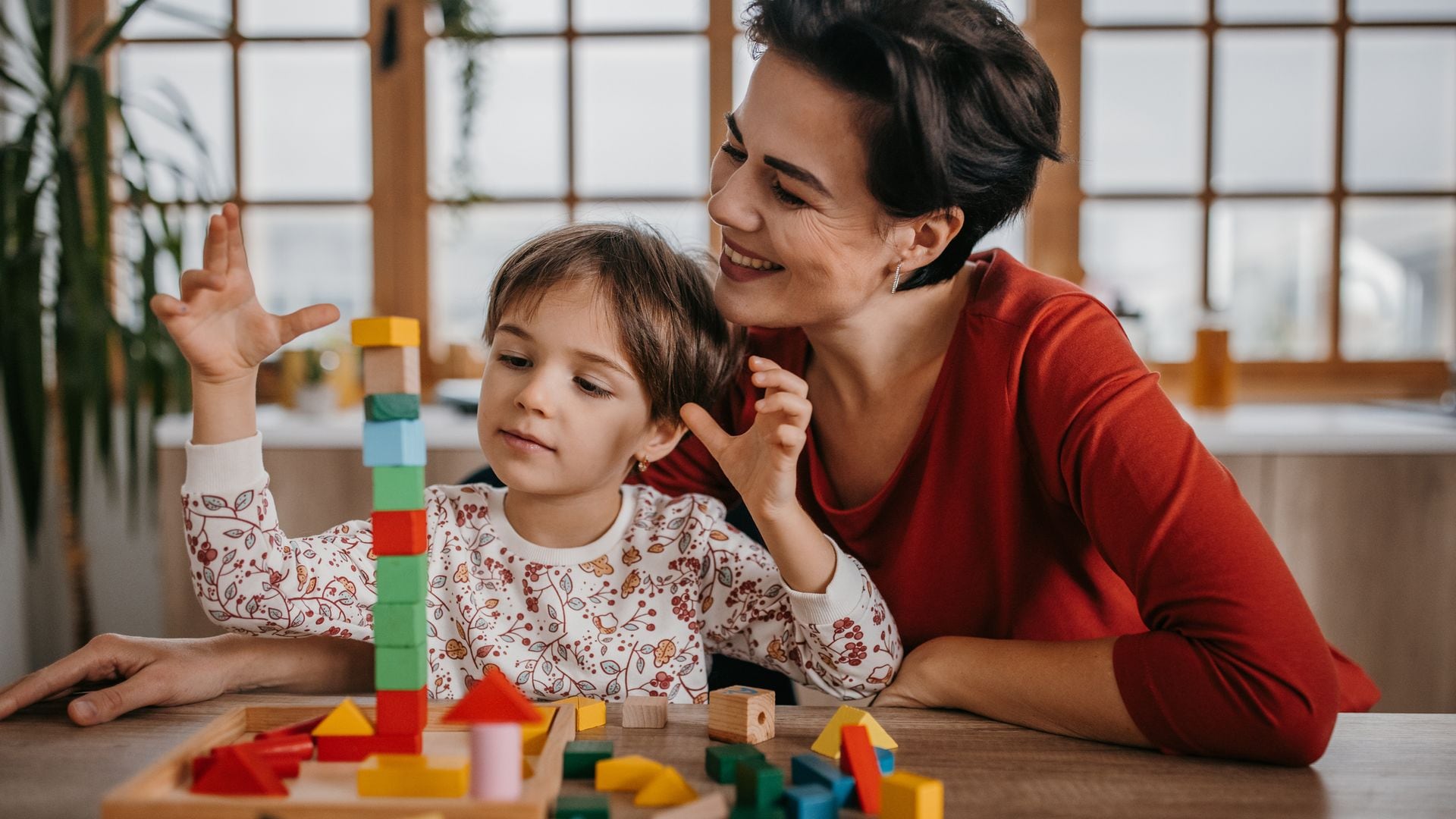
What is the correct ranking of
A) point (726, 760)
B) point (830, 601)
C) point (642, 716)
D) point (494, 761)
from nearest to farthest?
point (494, 761), point (726, 760), point (642, 716), point (830, 601)

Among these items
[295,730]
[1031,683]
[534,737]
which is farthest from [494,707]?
[1031,683]

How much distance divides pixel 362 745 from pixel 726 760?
0.89 feet

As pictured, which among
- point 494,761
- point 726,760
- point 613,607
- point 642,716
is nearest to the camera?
point 494,761

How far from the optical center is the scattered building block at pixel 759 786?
0.75m

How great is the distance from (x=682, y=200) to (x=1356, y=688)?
83.5 inches

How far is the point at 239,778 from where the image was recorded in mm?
723

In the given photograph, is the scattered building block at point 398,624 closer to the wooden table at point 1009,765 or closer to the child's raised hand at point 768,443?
the wooden table at point 1009,765

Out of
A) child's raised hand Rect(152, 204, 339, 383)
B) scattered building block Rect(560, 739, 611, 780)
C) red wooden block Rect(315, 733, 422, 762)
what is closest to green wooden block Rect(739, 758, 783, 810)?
scattered building block Rect(560, 739, 611, 780)

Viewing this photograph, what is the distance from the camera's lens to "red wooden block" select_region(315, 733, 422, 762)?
2.61ft

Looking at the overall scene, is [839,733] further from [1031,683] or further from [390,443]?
[390,443]

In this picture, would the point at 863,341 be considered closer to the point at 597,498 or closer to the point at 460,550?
the point at 597,498

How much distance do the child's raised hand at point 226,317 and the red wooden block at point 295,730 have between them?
0.93 ft

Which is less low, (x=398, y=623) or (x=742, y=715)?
(x=398, y=623)

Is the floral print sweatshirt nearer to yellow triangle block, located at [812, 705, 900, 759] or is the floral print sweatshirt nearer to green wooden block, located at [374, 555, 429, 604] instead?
yellow triangle block, located at [812, 705, 900, 759]
